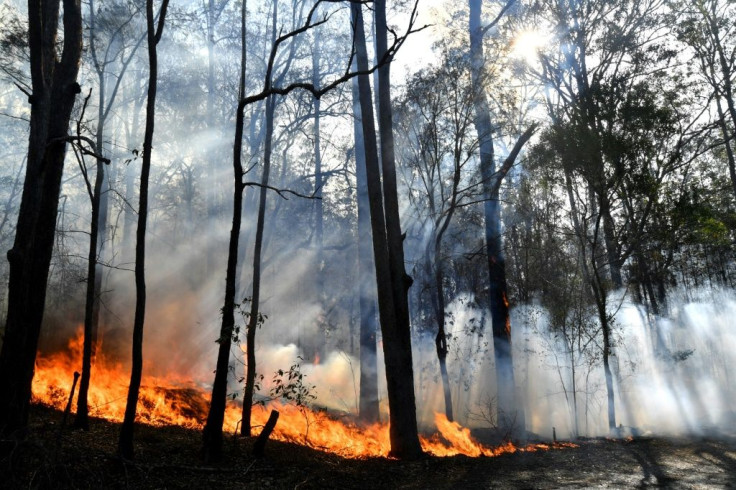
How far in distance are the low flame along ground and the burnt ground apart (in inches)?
58.0

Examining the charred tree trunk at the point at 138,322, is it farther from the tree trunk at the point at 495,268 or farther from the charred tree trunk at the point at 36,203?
the tree trunk at the point at 495,268

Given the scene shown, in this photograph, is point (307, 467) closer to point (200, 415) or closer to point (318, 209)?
point (200, 415)

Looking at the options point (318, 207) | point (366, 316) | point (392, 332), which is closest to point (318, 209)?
point (318, 207)

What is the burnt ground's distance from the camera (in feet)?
17.9

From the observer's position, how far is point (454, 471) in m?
8.71

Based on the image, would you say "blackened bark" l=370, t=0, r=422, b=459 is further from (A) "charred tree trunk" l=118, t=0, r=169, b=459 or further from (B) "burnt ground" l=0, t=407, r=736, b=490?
(A) "charred tree trunk" l=118, t=0, r=169, b=459

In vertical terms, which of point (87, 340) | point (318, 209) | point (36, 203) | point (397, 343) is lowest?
point (397, 343)

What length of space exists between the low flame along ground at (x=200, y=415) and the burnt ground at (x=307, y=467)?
1.47 meters

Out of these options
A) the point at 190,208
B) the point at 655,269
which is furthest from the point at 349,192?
the point at 655,269

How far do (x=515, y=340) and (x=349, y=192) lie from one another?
13.0 metres

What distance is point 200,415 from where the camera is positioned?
13.2 m

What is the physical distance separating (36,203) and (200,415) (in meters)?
8.16

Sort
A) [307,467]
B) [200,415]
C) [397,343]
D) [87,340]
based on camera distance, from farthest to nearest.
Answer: [200,415] < [397,343] < [87,340] < [307,467]

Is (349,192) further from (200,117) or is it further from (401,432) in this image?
(401,432)
